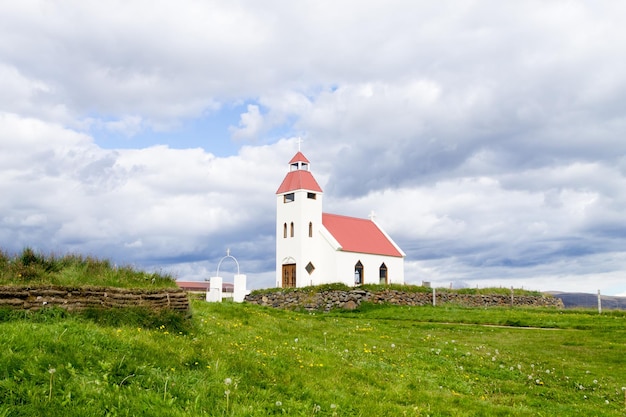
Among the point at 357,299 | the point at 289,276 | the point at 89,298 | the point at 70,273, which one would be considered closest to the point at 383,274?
the point at 289,276

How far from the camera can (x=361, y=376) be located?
39.3 feet

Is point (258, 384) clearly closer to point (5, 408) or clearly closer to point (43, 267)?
point (5, 408)

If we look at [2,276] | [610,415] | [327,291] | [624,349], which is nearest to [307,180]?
[327,291]

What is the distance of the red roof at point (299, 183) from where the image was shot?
48.6 metres

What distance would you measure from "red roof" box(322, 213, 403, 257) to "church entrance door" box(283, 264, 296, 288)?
448cm

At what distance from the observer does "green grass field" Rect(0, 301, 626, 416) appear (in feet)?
26.9

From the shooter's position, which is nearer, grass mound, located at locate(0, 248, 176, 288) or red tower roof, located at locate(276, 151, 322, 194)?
grass mound, located at locate(0, 248, 176, 288)

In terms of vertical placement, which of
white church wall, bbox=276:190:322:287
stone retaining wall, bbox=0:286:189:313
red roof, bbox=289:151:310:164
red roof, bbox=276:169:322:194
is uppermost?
red roof, bbox=289:151:310:164

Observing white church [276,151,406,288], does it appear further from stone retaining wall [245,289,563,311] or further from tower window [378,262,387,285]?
stone retaining wall [245,289,563,311]

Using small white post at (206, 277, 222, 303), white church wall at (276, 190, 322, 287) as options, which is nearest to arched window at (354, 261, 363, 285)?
white church wall at (276, 190, 322, 287)

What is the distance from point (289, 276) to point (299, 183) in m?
7.87

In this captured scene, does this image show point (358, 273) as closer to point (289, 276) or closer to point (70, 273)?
point (289, 276)

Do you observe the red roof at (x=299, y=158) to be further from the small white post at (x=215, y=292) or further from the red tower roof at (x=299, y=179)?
the small white post at (x=215, y=292)

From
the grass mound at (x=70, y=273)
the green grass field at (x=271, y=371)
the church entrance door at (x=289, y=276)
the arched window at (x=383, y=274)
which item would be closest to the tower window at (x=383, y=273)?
the arched window at (x=383, y=274)
